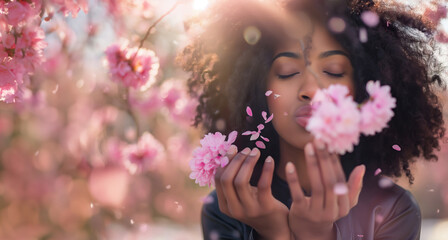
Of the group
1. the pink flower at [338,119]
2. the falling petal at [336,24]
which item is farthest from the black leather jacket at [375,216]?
the pink flower at [338,119]

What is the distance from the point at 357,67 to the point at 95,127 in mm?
2285

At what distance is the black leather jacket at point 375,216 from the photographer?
1.61 metres

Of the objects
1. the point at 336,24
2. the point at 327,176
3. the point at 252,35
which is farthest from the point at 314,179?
the point at 252,35

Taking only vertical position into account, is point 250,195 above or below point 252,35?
below

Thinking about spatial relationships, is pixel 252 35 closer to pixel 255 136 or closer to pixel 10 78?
pixel 255 136

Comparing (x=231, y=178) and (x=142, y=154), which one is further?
(x=142, y=154)

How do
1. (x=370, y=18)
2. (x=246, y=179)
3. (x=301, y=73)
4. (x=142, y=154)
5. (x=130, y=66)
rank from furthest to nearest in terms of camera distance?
(x=142, y=154) → (x=130, y=66) → (x=370, y=18) → (x=301, y=73) → (x=246, y=179)

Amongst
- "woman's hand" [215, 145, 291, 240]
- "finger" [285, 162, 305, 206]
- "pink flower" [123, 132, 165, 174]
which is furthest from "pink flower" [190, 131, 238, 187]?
"pink flower" [123, 132, 165, 174]

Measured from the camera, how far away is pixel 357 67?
1584 mm

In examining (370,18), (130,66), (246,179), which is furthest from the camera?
(130,66)

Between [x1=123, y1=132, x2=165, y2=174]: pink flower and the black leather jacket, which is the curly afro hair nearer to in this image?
the black leather jacket

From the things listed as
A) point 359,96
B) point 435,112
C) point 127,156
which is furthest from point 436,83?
point 127,156

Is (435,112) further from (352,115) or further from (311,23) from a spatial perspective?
(352,115)

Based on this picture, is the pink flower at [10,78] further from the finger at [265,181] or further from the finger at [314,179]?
the finger at [314,179]
